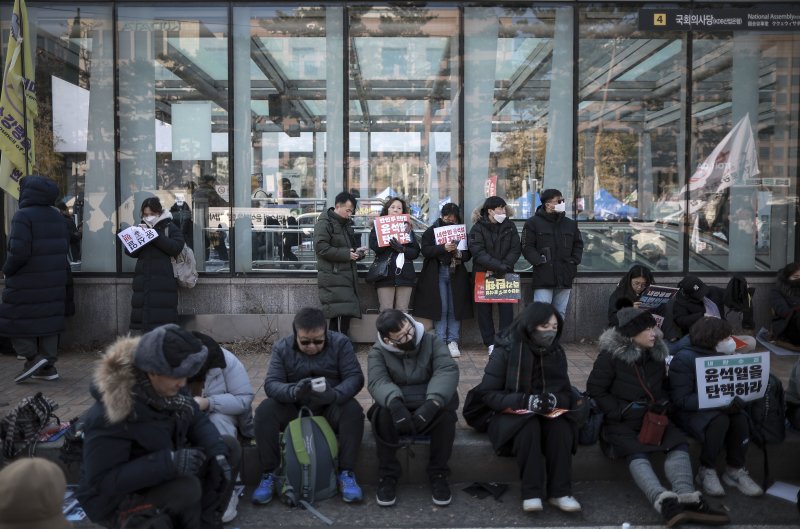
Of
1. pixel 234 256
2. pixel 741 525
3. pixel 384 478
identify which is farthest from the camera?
pixel 234 256

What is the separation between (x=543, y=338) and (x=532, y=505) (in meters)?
1.09

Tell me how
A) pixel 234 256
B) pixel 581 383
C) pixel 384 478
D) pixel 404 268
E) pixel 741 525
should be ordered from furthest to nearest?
pixel 234 256 < pixel 404 268 < pixel 581 383 < pixel 384 478 < pixel 741 525

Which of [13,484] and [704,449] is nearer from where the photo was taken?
[13,484]

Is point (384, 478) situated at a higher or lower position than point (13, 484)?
lower

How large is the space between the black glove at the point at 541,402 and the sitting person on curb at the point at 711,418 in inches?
40.6

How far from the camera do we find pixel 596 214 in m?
9.63

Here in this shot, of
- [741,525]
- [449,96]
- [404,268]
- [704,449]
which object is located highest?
[449,96]

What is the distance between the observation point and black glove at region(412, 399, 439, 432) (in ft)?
15.9

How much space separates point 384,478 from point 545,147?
5.91 m

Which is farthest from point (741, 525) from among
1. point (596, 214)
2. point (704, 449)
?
point (596, 214)

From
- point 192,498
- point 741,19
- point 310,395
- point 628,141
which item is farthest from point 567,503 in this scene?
point 741,19

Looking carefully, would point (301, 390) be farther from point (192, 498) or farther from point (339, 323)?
point (339, 323)

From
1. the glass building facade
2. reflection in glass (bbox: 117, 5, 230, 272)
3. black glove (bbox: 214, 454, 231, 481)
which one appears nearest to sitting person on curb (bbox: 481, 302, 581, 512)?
black glove (bbox: 214, 454, 231, 481)

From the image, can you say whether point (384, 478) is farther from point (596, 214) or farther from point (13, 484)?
point (596, 214)
